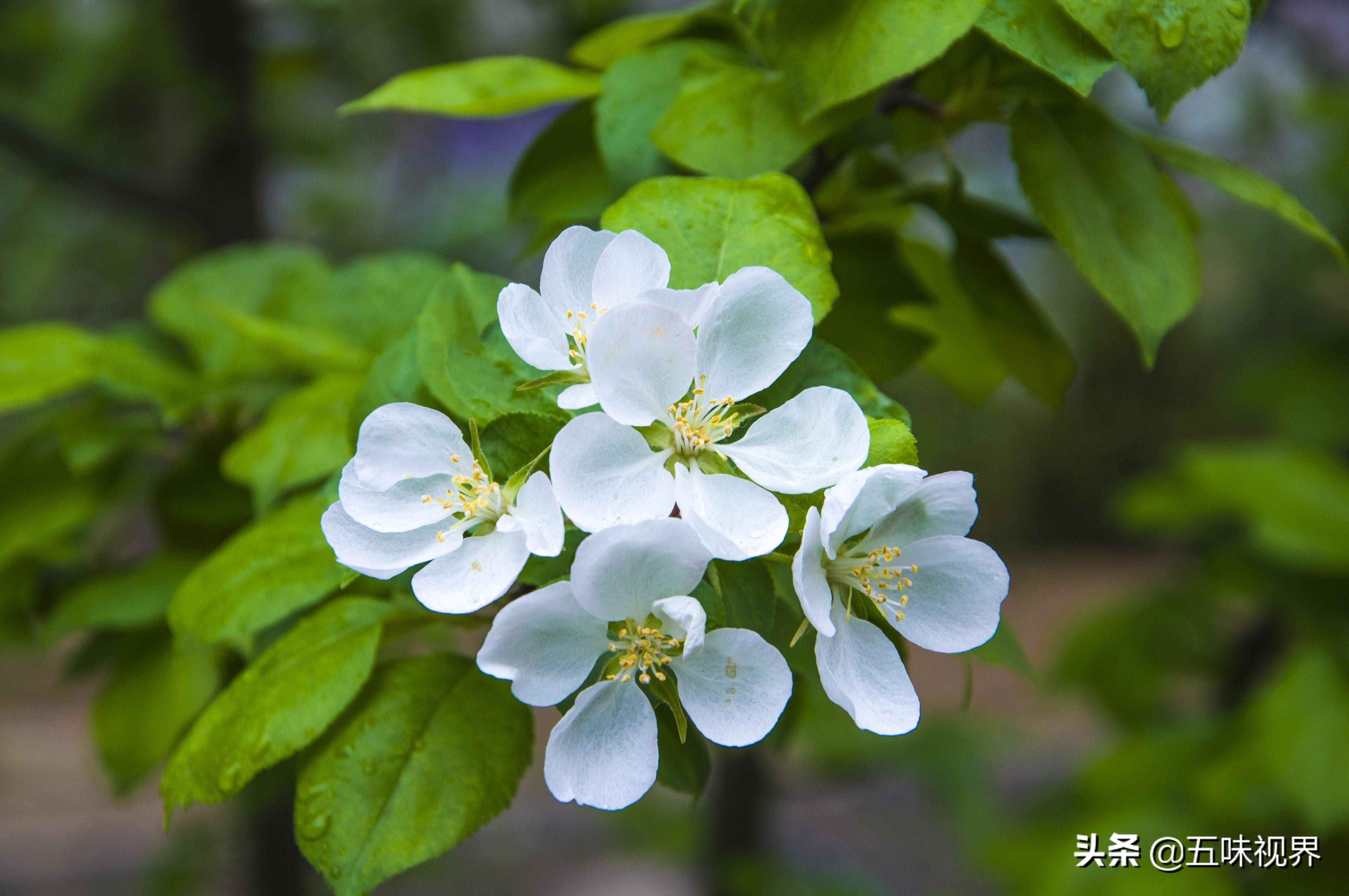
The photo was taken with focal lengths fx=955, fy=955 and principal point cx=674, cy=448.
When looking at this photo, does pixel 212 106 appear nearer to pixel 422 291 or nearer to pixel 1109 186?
pixel 422 291

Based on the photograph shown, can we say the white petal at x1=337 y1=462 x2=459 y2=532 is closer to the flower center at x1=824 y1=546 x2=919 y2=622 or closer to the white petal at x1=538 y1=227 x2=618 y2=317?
the white petal at x1=538 y1=227 x2=618 y2=317

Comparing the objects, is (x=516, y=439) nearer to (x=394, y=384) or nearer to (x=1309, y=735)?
(x=394, y=384)

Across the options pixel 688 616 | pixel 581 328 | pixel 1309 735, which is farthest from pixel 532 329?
pixel 1309 735

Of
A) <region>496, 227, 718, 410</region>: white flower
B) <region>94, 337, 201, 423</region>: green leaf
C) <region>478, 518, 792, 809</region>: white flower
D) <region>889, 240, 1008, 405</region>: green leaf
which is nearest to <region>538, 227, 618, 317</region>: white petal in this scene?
<region>496, 227, 718, 410</region>: white flower

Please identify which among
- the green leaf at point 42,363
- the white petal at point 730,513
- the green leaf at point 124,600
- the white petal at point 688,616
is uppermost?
the white petal at point 730,513

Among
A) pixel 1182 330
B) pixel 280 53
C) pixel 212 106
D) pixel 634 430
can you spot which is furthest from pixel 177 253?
pixel 1182 330

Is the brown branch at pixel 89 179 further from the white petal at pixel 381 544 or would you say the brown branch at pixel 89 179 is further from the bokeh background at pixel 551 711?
the white petal at pixel 381 544

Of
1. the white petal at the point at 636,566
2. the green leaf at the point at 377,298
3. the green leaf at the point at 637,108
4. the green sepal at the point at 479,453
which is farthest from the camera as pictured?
the green leaf at the point at 377,298

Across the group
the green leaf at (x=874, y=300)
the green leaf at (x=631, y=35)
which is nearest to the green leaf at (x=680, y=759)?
the green leaf at (x=874, y=300)
